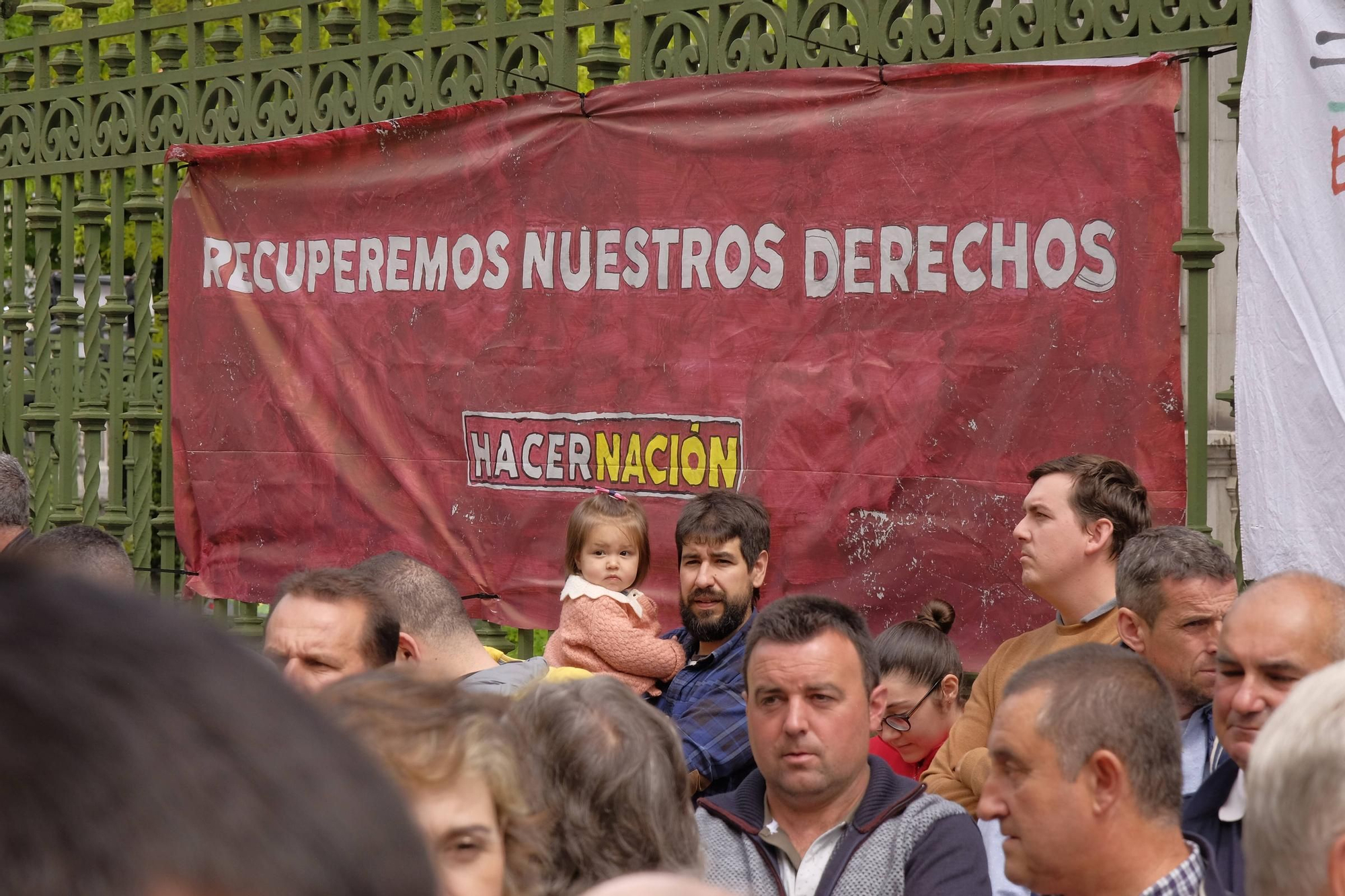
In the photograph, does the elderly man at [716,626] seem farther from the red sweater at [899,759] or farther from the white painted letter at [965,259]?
the white painted letter at [965,259]

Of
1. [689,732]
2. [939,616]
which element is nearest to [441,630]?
[689,732]

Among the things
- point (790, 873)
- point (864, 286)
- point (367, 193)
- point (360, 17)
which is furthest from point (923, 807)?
point (360, 17)

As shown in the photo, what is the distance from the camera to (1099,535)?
4.14 meters

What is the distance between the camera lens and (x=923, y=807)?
3252 millimetres

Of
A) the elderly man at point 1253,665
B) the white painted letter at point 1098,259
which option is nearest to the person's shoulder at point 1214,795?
the elderly man at point 1253,665

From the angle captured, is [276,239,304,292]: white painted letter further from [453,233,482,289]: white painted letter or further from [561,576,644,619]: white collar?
[561,576,644,619]: white collar

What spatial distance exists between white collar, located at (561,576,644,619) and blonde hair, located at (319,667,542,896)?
2.81 metres

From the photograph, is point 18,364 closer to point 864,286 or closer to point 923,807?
point 864,286

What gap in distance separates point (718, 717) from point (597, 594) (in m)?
0.90

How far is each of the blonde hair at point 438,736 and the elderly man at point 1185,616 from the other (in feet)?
6.38

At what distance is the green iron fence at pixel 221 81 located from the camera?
5051mm

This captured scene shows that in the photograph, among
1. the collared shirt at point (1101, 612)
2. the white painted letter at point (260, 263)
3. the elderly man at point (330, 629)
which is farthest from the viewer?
the white painted letter at point (260, 263)

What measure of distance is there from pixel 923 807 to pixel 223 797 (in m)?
2.82

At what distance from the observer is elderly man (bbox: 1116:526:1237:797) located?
3.60 meters
